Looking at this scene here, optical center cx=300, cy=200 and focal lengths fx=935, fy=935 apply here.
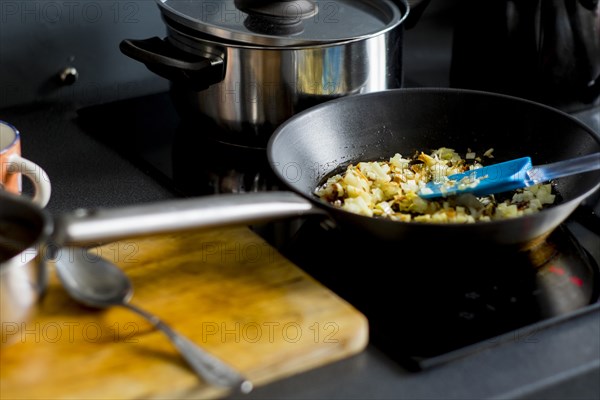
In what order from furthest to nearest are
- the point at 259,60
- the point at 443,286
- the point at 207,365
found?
the point at 259,60 < the point at 443,286 < the point at 207,365

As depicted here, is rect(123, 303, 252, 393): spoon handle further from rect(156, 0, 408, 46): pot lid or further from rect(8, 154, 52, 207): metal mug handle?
rect(156, 0, 408, 46): pot lid

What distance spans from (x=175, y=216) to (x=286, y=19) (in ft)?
1.28

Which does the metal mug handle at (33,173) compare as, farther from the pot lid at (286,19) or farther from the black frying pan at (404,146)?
the pot lid at (286,19)

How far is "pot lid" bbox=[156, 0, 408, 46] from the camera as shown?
38.3 inches

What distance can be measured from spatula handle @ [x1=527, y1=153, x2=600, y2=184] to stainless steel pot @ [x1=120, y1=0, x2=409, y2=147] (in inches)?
8.9

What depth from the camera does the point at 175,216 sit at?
702mm

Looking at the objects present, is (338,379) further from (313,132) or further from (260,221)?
(313,132)

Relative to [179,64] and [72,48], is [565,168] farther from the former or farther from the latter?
[72,48]

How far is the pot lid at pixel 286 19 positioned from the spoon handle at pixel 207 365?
1.22 ft

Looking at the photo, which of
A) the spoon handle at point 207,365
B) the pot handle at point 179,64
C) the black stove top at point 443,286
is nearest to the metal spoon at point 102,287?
the spoon handle at point 207,365

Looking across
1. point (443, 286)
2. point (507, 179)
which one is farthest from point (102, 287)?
point (507, 179)

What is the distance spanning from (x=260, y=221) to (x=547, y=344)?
25 centimetres

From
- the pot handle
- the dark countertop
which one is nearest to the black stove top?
the dark countertop

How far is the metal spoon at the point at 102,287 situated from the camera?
70 centimetres
